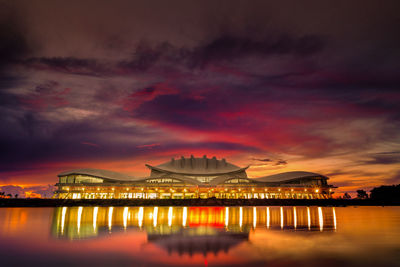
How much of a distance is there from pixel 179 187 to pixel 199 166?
23377 mm

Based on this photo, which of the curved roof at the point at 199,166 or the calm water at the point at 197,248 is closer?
the calm water at the point at 197,248

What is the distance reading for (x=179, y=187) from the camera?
82.8 metres

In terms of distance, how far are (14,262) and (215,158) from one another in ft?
323

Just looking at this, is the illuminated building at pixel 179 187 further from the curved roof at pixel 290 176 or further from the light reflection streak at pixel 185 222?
the light reflection streak at pixel 185 222

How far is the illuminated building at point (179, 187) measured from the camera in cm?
8006

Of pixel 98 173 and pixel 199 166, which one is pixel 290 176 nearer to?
pixel 199 166

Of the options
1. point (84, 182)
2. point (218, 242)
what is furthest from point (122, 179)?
point (218, 242)

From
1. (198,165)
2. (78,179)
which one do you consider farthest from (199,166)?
(78,179)

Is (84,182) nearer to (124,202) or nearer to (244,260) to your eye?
(124,202)

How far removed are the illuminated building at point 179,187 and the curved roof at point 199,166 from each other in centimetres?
1462

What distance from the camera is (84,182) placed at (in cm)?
8100

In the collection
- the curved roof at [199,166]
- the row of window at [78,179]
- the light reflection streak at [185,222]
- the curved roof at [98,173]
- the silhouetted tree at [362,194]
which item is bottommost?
the light reflection streak at [185,222]

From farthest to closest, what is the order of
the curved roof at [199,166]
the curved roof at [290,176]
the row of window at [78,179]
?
the curved roof at [199,166] → the curved roof at [290,176] → the row of window at [78,179]

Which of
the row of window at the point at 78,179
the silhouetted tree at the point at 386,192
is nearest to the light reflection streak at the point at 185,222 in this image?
the row of window at the point at 78,179
